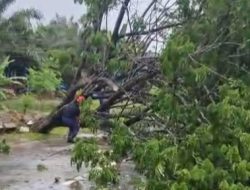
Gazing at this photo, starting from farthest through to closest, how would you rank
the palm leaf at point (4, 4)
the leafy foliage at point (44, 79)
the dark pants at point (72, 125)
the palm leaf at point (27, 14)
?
the palm leaf at point (27, 14) < the leafy foliage at point (44, 79) < the palm leaf at point (4, 4) < the dark pants at point (72, 125)

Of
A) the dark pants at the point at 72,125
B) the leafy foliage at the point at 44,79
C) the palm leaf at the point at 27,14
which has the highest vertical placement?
the palm leaf at the point at 27,14

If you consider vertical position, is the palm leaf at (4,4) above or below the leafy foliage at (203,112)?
above

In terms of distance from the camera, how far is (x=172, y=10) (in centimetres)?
1123

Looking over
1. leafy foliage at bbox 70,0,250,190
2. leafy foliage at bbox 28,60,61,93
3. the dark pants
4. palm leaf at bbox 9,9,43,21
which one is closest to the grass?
leafy foliage at bbox 28,60,61,93

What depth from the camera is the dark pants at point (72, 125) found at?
1515 centimetres

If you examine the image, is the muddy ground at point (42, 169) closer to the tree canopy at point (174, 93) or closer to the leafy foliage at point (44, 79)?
the tree canopy at point (174, 93)

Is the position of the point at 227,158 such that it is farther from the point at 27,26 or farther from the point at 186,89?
the point at 27,26

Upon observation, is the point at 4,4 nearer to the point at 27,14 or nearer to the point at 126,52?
the point at 27,14

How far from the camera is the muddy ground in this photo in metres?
10.8

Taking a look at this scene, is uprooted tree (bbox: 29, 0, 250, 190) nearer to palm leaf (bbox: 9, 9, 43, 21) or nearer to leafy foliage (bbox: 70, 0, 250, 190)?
leafy foliage (bbox: 70, 0, 250, 190)

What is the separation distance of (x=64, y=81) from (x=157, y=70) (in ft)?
59.1

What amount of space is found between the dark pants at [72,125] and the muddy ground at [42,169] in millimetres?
289

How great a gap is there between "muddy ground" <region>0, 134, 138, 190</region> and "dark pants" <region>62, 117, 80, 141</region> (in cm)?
29

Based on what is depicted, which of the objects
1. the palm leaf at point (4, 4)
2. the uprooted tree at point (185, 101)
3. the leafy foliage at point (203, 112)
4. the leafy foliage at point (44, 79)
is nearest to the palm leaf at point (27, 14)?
the palm leaf at point (4, 4)
